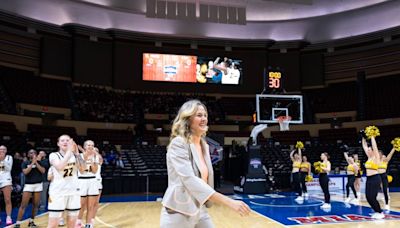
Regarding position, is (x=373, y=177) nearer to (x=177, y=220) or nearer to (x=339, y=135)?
(x=177, y=220)

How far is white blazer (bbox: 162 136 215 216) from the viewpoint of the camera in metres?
2.38

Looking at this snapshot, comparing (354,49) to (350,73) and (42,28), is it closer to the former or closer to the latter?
(350,73)

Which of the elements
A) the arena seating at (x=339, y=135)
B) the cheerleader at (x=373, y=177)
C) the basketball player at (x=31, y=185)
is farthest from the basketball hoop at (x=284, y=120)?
the basketball player at (x=31, y=185)

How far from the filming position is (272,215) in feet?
32.8

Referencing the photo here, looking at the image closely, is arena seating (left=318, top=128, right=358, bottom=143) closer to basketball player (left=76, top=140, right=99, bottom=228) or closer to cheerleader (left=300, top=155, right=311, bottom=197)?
cheerleader (left=300, top=155, right=311, bottom=197)

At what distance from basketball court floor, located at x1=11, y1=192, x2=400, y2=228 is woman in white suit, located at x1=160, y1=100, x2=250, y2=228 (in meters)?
6.32

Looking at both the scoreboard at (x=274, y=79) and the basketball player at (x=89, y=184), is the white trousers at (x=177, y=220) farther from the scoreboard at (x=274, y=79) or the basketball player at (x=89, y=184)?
the scoreboard at (x=274, y=79)

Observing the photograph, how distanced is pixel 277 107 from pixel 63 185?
1235cm

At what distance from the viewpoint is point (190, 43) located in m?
27.0

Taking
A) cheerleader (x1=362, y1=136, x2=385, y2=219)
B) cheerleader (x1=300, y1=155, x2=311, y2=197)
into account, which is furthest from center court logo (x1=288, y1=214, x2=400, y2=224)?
cheerleader (x1=300, y1=155, x2=311, y2=197)

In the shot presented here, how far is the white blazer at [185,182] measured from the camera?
7.79ft

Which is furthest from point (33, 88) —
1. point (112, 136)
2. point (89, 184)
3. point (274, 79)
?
point (89, 184)

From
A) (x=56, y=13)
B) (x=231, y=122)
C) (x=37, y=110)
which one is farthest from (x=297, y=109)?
(x=56, y=13)

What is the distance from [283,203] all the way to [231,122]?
12.5 meters
